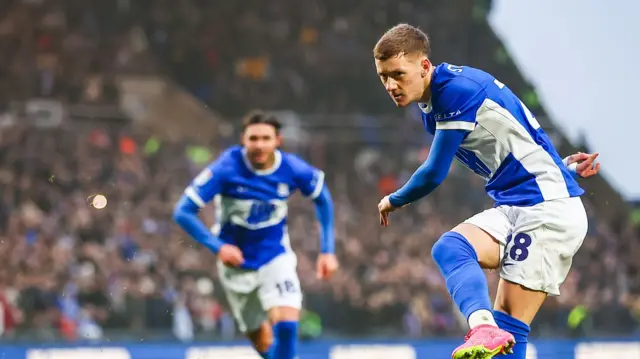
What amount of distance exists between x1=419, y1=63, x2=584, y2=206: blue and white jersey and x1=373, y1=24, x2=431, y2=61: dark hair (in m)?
0.15

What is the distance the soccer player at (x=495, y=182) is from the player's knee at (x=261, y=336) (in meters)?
2.84

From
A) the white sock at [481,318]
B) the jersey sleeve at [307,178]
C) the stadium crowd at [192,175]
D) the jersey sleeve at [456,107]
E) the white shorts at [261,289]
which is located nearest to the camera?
the white sock at [481,318]

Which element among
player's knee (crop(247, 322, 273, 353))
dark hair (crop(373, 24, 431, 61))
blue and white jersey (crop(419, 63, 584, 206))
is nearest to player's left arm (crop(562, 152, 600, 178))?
blue and white jersey (crop(419, 63, 584, 206))

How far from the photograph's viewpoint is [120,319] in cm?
1187

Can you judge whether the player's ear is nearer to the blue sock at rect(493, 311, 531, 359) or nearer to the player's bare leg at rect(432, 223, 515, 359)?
the player's bare leg at rect(432, 223, 515, 359)

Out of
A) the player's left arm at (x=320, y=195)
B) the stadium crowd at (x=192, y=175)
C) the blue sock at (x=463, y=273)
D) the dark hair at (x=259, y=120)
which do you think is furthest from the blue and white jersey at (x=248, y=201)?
the stadium crowd at (x=192, y=175)

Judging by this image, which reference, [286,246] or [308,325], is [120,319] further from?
[286,246]

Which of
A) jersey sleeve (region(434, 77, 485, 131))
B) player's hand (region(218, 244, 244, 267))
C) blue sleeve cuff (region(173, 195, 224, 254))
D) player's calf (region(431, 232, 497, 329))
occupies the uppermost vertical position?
jersey sleeve (region(434, 77, 485, 131))

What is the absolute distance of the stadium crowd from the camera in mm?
12641

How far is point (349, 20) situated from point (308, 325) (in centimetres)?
569

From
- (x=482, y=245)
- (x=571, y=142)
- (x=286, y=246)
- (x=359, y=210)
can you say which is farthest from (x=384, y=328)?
(x=482, y=245)

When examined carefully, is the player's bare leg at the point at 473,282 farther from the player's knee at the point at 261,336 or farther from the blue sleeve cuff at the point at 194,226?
the player's knee at the point at 261,336

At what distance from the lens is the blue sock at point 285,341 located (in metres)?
6.62

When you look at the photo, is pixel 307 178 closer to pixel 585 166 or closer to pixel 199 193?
pixel 199 193
